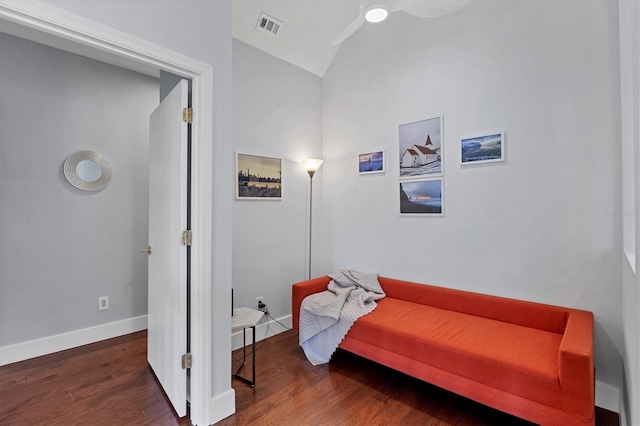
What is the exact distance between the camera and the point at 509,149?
2357 mm

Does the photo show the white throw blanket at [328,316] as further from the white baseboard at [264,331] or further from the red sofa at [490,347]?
the white baseboard at [264,331]

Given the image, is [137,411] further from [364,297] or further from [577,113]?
[577,113]

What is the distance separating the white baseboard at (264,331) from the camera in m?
2.85

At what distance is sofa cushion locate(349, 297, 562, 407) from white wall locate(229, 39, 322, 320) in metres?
1.11

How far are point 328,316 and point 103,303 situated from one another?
224 cm

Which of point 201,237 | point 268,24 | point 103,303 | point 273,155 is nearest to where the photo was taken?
point 201,237

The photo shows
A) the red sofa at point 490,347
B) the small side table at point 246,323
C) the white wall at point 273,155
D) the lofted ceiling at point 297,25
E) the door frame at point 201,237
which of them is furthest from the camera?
the white wall at point 273,155

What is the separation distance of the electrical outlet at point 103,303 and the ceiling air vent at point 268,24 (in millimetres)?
3002

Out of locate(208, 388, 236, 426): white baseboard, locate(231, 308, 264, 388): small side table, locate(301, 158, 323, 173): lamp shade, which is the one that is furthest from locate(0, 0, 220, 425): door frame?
A: locate(301, 158, 323, 173): lamp shade

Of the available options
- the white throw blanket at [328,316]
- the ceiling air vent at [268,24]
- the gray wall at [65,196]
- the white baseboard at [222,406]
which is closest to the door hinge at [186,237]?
the white baseboard at [222,406]

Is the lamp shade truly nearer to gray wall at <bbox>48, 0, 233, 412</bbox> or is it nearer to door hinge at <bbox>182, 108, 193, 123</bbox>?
gray wall at <bbox>48, 0, 233, 412</bbox>

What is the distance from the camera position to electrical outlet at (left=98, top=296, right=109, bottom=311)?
2.98 metres

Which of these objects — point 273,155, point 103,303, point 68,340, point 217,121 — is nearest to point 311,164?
point 273,155

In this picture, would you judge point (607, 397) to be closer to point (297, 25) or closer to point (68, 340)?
point (297, 25)
